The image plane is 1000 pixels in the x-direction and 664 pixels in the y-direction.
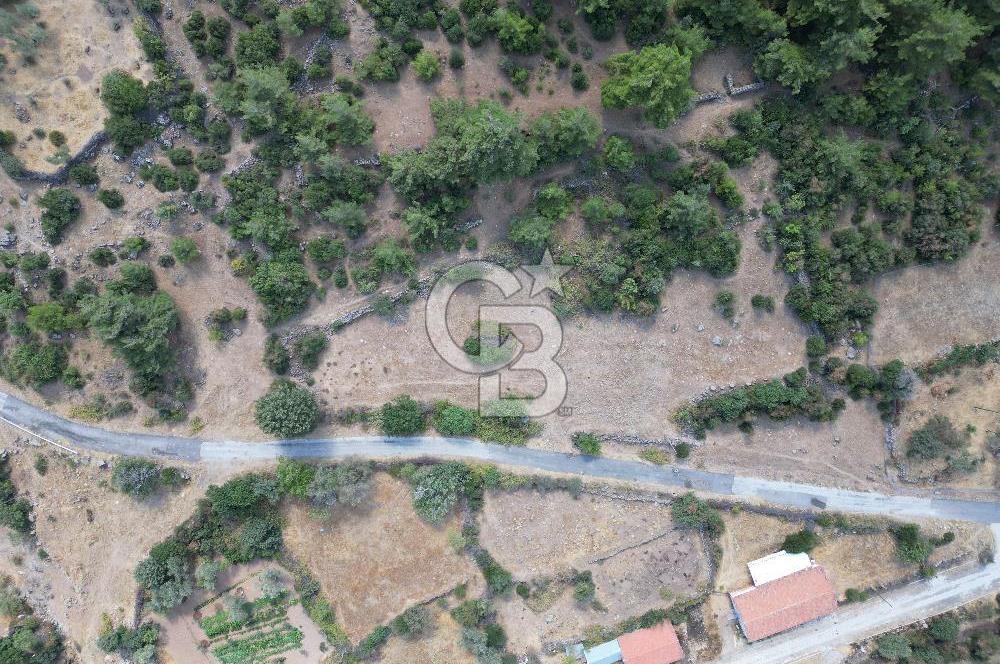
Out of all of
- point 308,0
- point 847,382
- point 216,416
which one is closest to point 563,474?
point 847,382

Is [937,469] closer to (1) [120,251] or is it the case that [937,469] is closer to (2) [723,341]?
(2) [723,341]

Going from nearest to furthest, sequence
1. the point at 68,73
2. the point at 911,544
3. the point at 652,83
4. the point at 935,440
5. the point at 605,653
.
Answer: the point at 652,83 → the point at 68,73 → the point at 935,440 → the point at 605,653 → the point at 911,544

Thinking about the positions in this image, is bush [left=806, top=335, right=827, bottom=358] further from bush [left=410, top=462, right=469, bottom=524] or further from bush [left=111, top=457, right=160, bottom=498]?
bush [left=111, top=457, right=160, bottom=498]

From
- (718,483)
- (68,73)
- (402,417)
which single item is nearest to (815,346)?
(718,483)

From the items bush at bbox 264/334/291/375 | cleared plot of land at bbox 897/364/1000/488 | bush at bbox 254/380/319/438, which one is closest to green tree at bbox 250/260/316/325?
bush at bbox 264/334/291/375

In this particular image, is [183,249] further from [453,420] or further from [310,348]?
[453,420]

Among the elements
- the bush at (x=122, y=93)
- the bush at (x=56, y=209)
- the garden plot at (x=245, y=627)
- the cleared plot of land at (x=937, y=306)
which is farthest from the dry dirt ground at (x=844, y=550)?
the bush at (x=56, y=209)

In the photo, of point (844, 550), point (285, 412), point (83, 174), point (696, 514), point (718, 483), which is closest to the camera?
point (83, 174)
